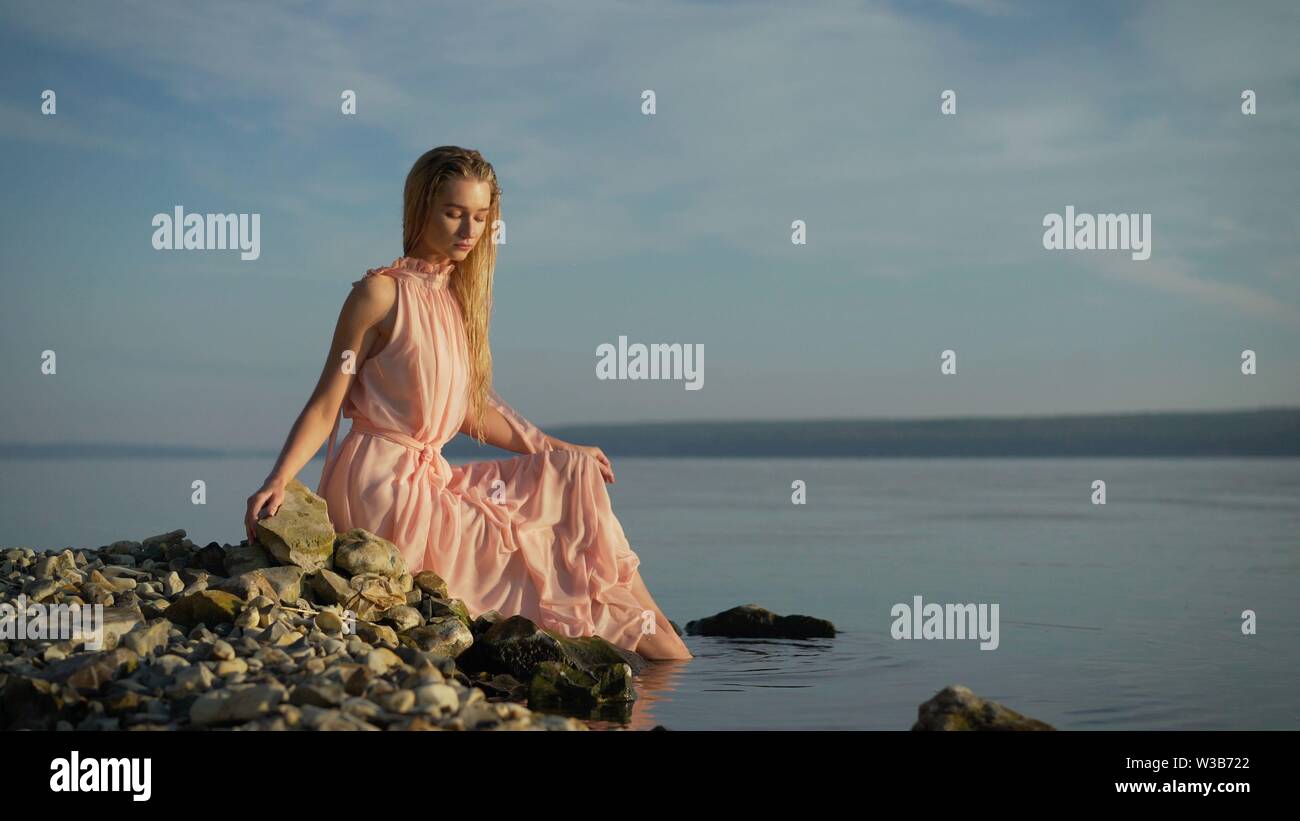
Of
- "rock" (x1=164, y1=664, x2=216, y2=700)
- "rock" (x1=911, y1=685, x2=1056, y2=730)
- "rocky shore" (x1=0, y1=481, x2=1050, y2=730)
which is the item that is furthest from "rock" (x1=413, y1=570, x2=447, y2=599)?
"rock" (x1=911, y1=685, x2=1056, y2=730)

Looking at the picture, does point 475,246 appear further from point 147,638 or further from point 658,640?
point 147,638

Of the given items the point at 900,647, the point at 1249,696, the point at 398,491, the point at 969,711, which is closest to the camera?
the point at 969,711

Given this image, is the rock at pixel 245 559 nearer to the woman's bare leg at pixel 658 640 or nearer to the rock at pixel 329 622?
the rock at pixel 329 622

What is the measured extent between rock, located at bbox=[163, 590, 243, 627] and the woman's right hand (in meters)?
0.45

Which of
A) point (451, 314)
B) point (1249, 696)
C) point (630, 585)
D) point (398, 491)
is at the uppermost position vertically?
point (451, 314)

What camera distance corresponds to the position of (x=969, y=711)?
3.76 metres

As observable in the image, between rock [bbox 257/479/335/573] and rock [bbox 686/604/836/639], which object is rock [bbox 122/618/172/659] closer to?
rock [bbox 257/479/335/573]

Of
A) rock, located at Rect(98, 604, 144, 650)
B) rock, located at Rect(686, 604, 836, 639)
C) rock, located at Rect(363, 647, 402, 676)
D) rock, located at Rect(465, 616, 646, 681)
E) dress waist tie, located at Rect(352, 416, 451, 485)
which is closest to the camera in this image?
rock, located at Rect(363, 647, 402, 676)

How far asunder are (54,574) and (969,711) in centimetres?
326

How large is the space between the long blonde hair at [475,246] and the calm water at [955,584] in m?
1.44

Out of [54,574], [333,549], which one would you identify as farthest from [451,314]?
[54,574]

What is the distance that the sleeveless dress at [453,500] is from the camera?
5.32 metres

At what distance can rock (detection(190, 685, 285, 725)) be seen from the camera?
11.2 feet
